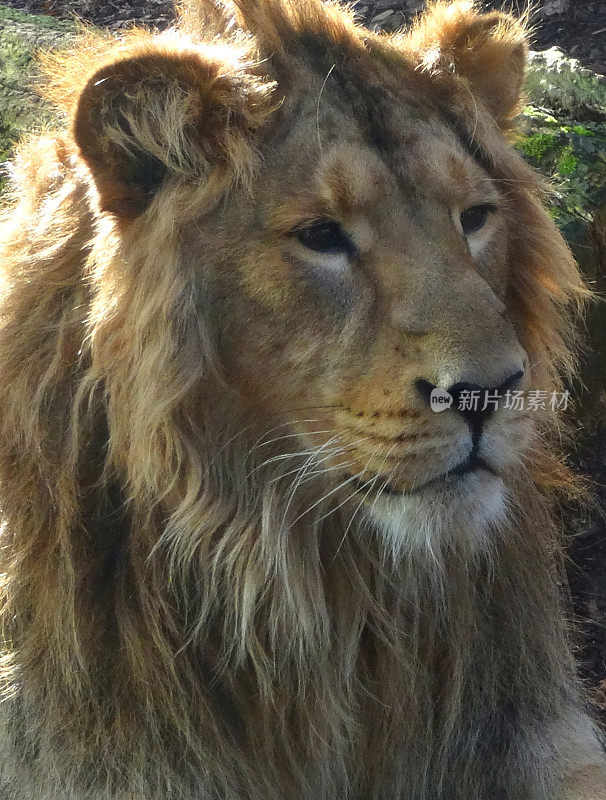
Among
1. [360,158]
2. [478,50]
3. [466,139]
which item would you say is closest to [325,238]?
[360,158]

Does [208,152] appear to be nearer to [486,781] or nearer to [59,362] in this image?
[59,362]

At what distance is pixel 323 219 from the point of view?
203cm

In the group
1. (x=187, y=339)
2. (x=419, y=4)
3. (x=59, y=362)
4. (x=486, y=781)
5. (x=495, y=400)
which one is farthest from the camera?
(x=419, y=4)

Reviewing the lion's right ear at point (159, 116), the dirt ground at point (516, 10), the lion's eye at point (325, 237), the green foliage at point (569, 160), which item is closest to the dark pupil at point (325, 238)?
the lion's eye at point (325, 237)

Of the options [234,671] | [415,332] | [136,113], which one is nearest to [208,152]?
[136,113]

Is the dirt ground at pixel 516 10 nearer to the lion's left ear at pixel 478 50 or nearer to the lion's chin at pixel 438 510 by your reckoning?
the lion's left ear at pixel 478 50

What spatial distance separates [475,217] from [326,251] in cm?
42

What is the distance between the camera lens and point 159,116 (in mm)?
1969

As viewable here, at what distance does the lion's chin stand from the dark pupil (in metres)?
0.50

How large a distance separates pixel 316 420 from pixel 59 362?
58cm

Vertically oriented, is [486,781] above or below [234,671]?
below

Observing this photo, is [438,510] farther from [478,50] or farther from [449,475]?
[478,50]

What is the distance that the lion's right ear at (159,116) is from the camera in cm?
194

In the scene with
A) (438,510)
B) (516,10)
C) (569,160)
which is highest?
(516,10)
